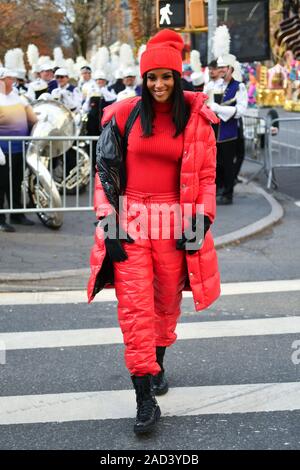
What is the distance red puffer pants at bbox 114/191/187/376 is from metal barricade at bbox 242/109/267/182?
29.7ft

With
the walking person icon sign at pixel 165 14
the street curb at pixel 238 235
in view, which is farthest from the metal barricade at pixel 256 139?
the walking person icon sign at pixel 165 14

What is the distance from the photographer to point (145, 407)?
411 cm

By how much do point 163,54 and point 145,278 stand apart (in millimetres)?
1135

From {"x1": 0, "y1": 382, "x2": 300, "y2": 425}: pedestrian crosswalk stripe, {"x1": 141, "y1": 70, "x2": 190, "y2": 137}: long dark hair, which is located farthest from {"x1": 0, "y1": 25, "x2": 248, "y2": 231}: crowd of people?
{"x1": 0, "y1": 382, "x2": 300, "y2": 425}: pedestrian crosswalk stripe

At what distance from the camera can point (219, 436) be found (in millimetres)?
4043

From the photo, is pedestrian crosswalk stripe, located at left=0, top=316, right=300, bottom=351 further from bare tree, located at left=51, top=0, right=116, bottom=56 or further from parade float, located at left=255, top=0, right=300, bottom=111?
bare tree, located at left=51, top=0, right=116, bottom=56

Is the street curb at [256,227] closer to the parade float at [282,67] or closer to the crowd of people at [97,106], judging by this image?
the crowd of people at [97,106]

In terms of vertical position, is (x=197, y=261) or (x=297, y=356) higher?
(x=197, y=261)

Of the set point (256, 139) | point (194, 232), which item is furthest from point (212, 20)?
point (194, 232)

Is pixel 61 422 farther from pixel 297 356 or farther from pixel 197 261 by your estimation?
pixel 297 356

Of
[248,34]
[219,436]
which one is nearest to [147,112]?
[219,436]

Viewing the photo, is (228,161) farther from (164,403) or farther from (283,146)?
(164,403)

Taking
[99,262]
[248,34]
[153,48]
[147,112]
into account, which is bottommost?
[99,262]

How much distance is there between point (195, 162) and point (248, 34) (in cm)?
966
